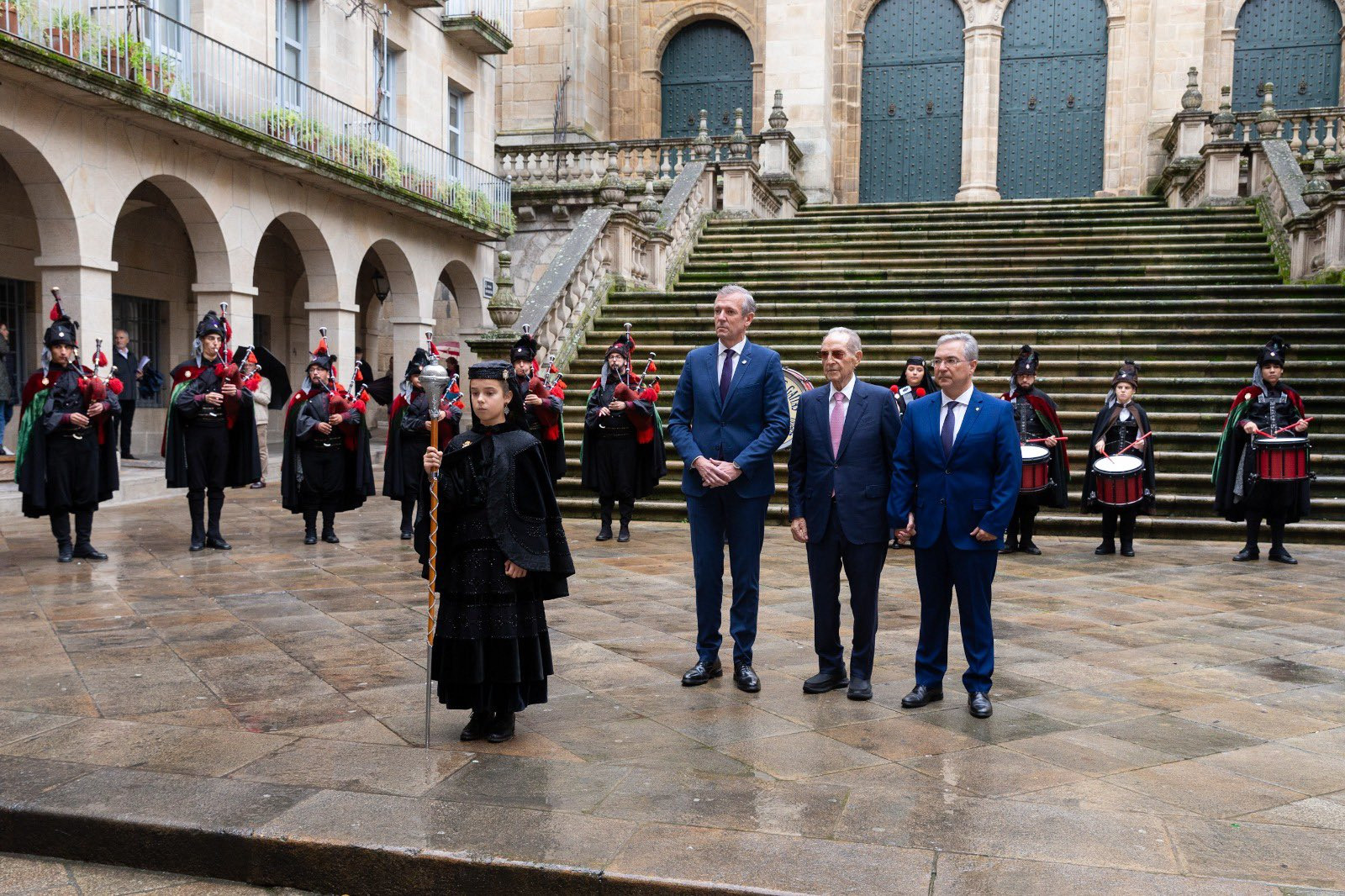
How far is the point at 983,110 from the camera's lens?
25156 millimetres

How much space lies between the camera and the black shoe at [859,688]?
5.69 meters

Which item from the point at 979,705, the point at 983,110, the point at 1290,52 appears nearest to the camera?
the point at 979,705

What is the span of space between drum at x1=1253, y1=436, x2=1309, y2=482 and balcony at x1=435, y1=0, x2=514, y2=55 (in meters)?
17.8

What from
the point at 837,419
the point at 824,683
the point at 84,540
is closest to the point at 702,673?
the point at 824,683

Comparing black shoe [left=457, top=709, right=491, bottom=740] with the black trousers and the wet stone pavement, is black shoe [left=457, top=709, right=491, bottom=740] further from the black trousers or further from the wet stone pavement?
the black trousers

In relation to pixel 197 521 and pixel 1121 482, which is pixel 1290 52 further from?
pixel 197 521

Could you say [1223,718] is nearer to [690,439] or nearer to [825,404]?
[825,404]

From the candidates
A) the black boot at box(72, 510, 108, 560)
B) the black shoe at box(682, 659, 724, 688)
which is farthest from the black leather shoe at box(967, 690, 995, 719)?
the black boot at box(72, 510, 108, 560)

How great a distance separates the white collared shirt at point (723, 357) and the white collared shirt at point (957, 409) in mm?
1056

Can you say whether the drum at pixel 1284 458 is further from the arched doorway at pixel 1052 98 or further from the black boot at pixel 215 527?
the arched doorway at pixel 1052 98

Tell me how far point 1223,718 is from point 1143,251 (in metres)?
13.7

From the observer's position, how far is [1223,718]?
550 cm

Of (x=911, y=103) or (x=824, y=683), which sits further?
(x=911, y=103)

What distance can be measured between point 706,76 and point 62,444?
20.9m
